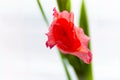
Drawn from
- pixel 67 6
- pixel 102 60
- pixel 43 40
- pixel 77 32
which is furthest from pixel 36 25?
pixel 77 32

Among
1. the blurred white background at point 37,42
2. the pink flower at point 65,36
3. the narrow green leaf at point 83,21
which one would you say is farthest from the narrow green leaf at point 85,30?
the blurred white background at point 37,42

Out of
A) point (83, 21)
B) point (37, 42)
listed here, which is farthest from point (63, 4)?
point (37, 42)

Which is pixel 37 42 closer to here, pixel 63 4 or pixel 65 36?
pixel 63 4

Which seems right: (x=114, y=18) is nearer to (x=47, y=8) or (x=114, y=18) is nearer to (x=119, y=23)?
(x=119, y=23)

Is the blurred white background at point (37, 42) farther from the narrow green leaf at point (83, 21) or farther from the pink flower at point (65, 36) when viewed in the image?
the pink flower at point (65, 36)

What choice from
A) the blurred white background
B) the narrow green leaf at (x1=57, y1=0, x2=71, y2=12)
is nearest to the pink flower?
the narrow green leaf at (x1=57, y1=0, x2=71, y2=12)
